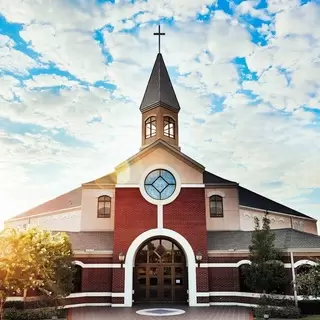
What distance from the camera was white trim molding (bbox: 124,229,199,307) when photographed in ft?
68.4

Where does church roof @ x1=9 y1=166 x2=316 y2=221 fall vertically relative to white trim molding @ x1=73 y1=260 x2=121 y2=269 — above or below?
above

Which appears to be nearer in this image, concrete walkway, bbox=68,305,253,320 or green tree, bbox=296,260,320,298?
green tree, bbox=296,260,320,298

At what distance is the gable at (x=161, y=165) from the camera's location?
22.5 meters

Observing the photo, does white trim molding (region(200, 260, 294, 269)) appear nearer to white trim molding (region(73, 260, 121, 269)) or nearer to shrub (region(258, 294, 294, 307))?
shrub (region(258, 294, 294, 307))

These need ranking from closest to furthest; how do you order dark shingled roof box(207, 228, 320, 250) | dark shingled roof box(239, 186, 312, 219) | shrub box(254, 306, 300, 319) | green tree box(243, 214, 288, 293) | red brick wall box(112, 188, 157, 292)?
shrub box(254, 306, 300, 319)
green tree box(243, 214, 288, 293)
dark shingled roof box(207, 228, 320, 250)
red brick wall box(112, 188, 157, 292)
dark shingled roof box(239, 186, 312, 219)

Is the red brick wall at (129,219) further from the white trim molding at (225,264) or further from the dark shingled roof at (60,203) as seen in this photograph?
the dark shingled roof at (60,203)

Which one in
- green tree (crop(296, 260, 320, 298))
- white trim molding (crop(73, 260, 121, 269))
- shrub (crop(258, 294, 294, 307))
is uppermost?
white trim molding (crop(73, 260, 121, 269))

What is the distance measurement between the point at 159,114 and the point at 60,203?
1173cm

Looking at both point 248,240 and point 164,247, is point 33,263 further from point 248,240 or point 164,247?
point 248,240

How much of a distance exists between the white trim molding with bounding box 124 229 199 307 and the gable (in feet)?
10.6

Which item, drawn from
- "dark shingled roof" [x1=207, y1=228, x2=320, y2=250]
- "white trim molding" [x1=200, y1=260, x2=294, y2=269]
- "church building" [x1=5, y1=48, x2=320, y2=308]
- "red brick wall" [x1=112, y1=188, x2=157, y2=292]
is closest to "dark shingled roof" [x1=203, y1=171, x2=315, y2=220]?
"dark shingled roof" [x1=207, y1=228, x2=320, y2=250]

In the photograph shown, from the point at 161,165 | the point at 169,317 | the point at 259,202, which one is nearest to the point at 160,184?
the point at 161,165

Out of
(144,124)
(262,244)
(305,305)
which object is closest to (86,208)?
(144,124)

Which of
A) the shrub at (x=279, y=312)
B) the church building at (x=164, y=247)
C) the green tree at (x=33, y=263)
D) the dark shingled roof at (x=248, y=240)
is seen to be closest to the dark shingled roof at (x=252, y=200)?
the dark shingled roof at (x=248, y=240)
